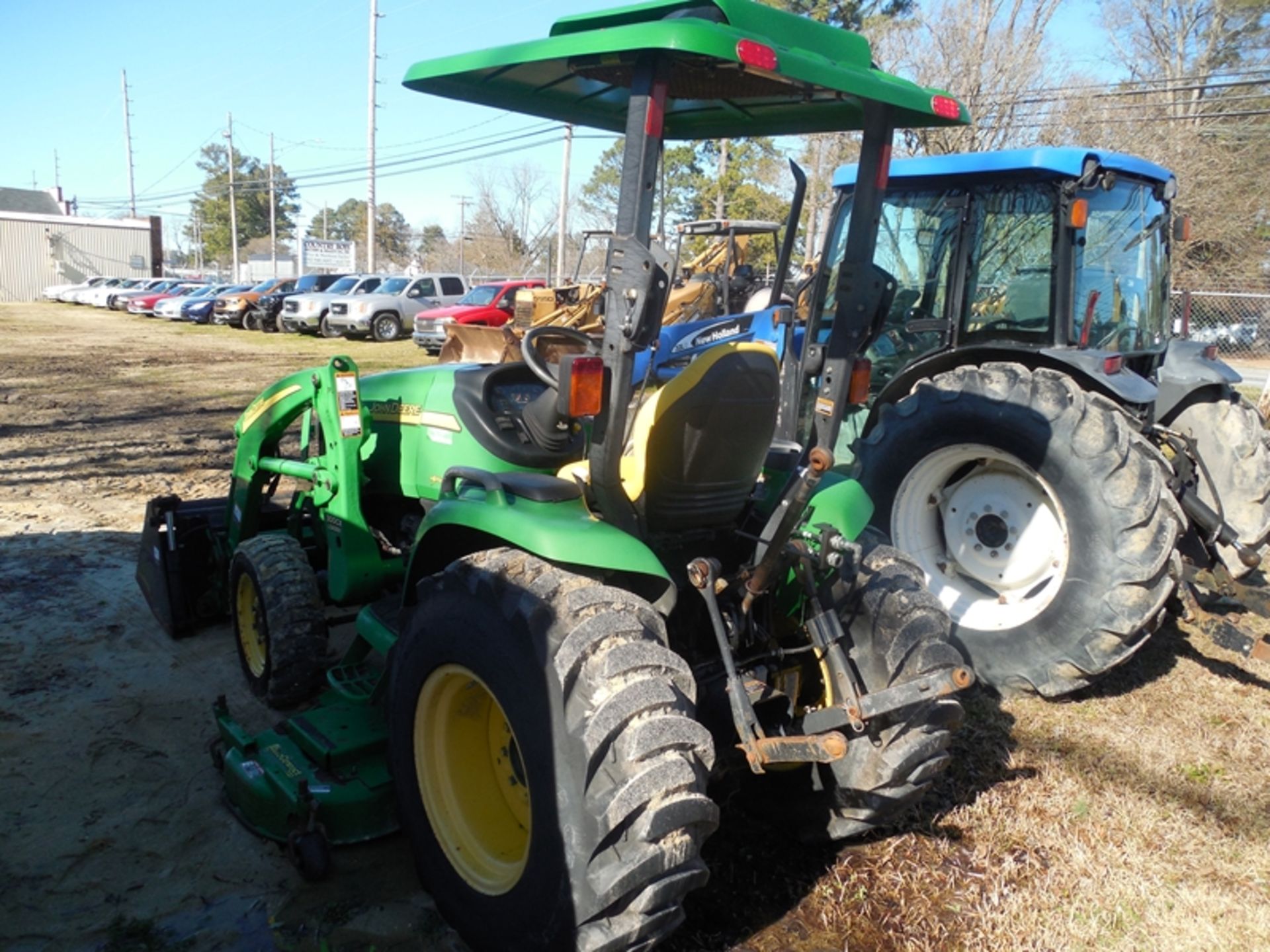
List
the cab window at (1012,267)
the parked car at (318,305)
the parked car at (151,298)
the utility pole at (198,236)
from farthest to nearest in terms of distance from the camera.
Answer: the utility pole at (198,236), the parked car at (151,298), the parked car at (318,305), the cab window at (1012,267)

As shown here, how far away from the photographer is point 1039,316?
4.88 meters

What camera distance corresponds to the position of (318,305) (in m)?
23.6

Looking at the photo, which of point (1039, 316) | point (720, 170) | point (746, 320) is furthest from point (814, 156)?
point (1039, 316)

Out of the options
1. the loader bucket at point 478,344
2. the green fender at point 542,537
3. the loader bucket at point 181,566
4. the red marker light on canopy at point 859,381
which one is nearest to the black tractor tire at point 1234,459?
the red marker light on canopy at point 859,381

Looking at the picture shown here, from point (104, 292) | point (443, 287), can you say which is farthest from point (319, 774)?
point (104, 292)

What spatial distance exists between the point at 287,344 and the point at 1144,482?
68.8 feet

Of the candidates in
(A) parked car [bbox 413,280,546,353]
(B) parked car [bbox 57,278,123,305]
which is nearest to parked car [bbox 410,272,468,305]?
(A) parked car [bbox 413,280,546,353]

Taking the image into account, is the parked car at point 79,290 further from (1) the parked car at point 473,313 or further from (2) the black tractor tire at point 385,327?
(1) the parked car at point 473,313

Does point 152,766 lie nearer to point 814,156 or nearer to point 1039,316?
point 1039,316

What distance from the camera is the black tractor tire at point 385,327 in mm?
22781

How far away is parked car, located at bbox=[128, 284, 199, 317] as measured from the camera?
32.2 meters

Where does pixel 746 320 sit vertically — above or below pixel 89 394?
above

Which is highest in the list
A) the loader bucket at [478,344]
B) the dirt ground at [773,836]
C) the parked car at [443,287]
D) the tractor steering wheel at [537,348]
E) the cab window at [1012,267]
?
the cab window at [1012,267]

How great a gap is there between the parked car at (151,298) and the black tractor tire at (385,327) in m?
12.6
